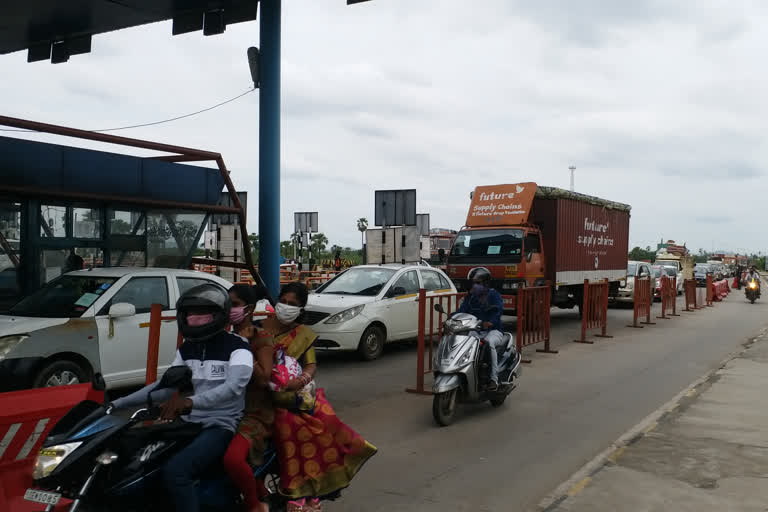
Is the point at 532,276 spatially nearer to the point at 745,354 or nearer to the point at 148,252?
the point at 745,354

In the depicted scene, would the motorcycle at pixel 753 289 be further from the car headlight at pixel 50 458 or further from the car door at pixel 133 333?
the car headlight at pixel 50 458

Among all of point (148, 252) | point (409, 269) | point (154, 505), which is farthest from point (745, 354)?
point (154, 505)

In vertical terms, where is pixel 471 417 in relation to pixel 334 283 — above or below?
below

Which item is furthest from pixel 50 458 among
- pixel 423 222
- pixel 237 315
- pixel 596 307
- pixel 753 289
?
pixel 753 289

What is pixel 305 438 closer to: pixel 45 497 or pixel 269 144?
pixel 45 497

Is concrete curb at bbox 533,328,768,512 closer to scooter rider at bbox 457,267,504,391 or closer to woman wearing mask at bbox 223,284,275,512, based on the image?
scooter rider at bbox 457,267,504,391

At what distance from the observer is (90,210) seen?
1014 centimetres

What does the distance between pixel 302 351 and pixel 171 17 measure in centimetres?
956

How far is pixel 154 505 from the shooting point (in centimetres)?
300

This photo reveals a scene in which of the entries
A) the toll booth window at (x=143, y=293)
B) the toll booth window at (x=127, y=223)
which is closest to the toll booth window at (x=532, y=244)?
the toll booth window at (x=127, y=223)

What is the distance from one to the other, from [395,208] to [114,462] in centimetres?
1399

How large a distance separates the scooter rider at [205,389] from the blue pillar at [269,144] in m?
8.33

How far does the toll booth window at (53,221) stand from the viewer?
373 inches

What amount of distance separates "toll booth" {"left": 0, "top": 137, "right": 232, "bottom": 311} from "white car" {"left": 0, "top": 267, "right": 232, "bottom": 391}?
71.5 inches
